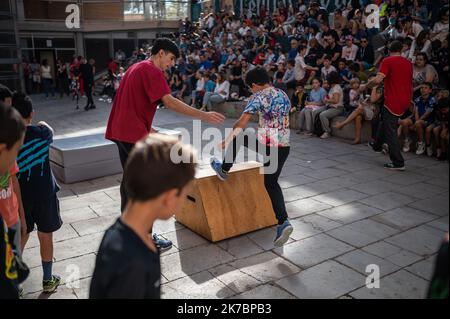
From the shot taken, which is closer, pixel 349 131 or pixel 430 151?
pixel 430 151

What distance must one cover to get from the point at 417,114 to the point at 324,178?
2.73 metres

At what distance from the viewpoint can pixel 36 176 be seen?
291 centimetres

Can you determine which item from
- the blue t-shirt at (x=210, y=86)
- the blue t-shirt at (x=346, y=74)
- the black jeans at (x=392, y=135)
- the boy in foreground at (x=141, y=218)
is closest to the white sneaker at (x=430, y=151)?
the black jeans at (x=392, y=135)

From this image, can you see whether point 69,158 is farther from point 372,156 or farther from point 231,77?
point 231,77

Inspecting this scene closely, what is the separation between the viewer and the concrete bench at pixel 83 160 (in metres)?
5.97

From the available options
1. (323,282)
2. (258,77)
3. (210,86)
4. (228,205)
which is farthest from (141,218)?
(210,86)

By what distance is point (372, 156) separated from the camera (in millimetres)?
7402

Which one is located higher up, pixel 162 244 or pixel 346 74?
pixel 346 74

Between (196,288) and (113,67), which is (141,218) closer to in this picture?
(196,288)

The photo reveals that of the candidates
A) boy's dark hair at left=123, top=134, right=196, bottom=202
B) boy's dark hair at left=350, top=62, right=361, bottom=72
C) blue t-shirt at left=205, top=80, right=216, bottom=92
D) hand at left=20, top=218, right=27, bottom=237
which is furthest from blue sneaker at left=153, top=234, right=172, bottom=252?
blue t-shirt at left=205, top=80, right=216, bottom=92

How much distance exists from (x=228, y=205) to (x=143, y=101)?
138cm

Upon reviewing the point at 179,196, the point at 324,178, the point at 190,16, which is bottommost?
the point at 324,178

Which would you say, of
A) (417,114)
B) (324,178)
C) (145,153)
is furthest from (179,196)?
(417,114)

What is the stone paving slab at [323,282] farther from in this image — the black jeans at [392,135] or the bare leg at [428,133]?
the bare leg at [428,133]
